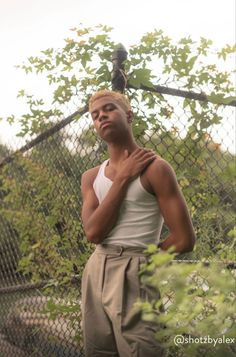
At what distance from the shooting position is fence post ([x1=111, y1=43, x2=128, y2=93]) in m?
3.25

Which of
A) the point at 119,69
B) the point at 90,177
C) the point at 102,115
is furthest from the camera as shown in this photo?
the point at 119,69

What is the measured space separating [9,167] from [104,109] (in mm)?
2328

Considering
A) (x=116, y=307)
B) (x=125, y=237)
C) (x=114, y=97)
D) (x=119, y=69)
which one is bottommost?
(x=116, y=307)

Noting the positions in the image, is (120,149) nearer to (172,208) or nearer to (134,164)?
(134,164)

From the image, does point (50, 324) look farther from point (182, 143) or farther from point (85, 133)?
point (182, 143)

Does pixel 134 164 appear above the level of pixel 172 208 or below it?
above

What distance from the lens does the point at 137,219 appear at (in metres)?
2.49

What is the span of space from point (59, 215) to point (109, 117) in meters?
1.50

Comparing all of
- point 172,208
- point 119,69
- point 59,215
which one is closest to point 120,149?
point 172,208

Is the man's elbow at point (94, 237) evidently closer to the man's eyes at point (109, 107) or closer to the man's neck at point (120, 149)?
the man's neck at point (120, 149)

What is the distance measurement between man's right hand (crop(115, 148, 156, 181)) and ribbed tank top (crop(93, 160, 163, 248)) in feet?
0.11

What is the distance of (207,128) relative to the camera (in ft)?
10.3

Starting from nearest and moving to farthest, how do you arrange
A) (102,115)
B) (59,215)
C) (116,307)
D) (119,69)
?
(116,307) < (102,115) < (119,69) < (59,215)

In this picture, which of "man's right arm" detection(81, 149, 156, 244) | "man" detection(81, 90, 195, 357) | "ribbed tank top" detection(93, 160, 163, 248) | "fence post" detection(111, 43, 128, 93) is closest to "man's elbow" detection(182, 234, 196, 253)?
"man" detection(81, 90, 195, 357)
